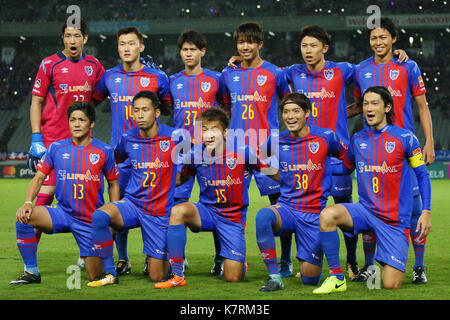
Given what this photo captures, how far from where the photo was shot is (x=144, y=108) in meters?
5.37

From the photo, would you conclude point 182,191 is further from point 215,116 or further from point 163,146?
point 215,116

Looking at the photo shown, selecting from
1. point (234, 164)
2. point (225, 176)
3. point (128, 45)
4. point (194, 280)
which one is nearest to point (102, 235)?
point (194, 280)

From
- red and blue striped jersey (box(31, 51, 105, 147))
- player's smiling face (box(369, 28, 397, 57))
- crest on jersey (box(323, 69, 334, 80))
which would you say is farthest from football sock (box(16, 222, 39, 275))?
player's smiling face (box(369, 28, 397, 57))

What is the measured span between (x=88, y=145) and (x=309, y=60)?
202cm

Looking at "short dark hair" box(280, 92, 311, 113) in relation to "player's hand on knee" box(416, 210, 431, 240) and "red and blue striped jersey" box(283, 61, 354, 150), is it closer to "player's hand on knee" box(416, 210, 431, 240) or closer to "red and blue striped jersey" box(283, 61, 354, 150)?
"red and blue striped jersey" box(283, 61, 354, 150)

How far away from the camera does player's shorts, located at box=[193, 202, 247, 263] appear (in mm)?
5371

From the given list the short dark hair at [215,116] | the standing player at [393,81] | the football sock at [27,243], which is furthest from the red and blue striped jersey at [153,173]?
the standing player at [393,81]

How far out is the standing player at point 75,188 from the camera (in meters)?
5.22

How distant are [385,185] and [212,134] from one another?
4.62 feet

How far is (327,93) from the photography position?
572 centimetres

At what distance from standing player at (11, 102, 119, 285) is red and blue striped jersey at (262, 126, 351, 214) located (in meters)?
1.39

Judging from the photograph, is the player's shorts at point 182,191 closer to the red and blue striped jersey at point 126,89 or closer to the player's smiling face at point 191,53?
the red and blue striped jersey at point 126,89

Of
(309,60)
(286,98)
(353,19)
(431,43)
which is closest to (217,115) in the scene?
(286,98)

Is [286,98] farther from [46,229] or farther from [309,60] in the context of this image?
[46,229]
